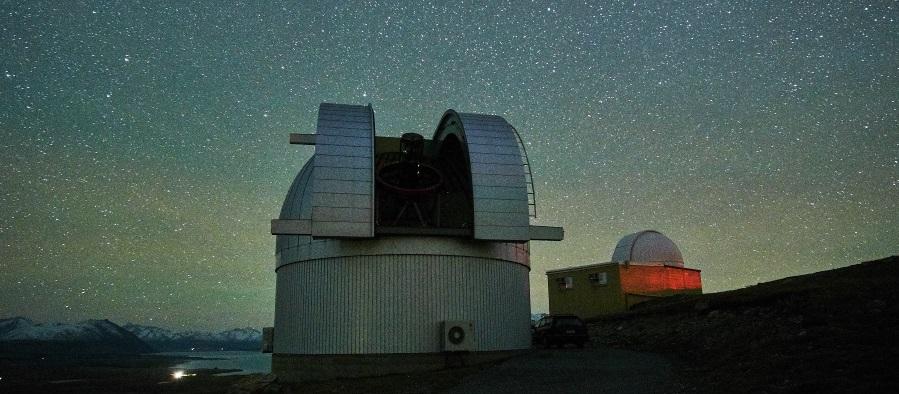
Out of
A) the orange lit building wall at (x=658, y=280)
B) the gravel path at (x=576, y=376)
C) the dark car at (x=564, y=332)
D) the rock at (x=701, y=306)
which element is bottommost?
the gravel path at (x=576, y=376)

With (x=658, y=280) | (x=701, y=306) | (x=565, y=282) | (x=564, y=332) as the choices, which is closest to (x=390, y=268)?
(x=564, y=332)

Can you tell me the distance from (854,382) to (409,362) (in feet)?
39.9

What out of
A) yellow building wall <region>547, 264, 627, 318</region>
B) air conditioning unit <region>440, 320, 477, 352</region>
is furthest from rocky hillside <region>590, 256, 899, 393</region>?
yellow building wall <region>547, 264, 627, 318</region>

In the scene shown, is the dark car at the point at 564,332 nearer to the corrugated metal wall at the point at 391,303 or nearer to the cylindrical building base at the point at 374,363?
the corrugated metal wall at the point at 391,303

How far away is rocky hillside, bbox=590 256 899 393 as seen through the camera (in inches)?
438

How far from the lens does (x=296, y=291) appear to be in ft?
65.9

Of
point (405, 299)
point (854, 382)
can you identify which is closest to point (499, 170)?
point (405, 299)

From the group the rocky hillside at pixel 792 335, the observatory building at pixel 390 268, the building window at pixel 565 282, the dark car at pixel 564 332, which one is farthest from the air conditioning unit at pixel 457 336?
the building window at pixel 565 282

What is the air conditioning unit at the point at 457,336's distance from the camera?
1823cm

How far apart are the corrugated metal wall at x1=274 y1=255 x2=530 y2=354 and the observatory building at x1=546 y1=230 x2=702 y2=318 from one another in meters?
20.6

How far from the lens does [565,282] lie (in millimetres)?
42062

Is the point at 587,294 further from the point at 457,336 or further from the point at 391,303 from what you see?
the point at 391,303

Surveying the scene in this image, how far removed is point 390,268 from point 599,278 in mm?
24208

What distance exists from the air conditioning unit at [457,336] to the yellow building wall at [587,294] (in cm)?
2230
